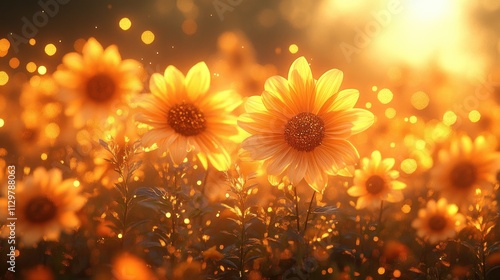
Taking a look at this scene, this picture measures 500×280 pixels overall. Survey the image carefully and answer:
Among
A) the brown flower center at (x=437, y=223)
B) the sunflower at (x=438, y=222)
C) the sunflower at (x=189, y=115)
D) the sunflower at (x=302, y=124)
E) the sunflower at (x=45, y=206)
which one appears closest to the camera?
the sunflower at (x=302, y=124)

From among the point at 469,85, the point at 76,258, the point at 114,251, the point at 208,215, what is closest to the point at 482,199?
the point at 208,215

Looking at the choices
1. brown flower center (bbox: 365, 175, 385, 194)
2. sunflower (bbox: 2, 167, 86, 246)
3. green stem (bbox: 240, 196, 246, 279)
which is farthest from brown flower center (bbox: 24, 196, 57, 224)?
brown flower center (bbox: 365, 175, 385, 194)

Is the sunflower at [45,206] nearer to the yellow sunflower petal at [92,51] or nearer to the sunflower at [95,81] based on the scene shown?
the sunflower at [95,81]

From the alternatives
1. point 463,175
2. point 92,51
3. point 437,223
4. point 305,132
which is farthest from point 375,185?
point 92,51

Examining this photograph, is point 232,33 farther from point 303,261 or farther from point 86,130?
point 303,261

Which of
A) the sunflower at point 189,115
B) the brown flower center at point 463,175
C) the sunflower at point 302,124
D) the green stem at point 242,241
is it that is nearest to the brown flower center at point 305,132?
the sunflower at point 302,124

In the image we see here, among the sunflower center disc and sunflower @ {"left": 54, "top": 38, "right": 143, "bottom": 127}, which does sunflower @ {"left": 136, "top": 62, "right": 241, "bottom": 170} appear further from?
the sunflower center disc
